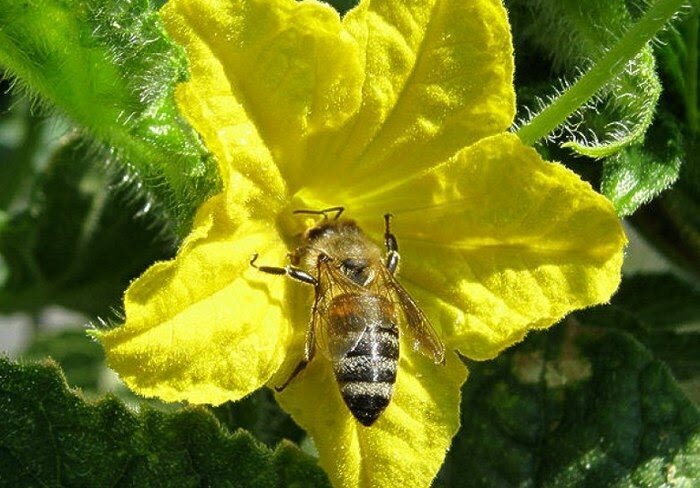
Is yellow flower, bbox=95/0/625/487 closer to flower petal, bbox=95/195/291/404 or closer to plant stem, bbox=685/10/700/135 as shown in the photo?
flower petal, bbox=95/195/291/404

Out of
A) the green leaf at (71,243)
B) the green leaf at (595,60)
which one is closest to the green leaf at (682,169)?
the green leaf at (595,60)

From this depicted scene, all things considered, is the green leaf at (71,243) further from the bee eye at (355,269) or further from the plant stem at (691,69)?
the plant stem at (691,69)

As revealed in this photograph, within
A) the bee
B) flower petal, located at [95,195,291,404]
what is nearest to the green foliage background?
flower petal, located at [95,195,291,404]

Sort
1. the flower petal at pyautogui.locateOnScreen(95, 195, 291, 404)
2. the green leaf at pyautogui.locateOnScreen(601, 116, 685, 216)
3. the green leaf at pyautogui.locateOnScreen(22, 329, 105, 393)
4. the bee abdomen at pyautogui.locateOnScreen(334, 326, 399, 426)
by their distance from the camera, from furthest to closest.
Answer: the green leaf at pyautogui.locateOnScreen(22, 329, 105, 393)
the green leaf at pyautogui.locateOnScreen(601, 116, 685, 216)
the bee abdomen at pyautogui.locateOnScreen(334, 326, 399, 426)
the flower petal at pyautogui.locateOnScreen(95, 195, 291, 404)

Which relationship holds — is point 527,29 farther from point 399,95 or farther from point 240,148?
point 240,148

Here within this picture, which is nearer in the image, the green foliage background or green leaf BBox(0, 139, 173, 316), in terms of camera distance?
the green foliage background

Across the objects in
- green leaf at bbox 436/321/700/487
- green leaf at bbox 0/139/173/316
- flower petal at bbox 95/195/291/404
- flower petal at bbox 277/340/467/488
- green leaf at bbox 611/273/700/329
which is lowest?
green leaf at bbox 0/139/173/316

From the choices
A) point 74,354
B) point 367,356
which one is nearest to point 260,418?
point 367,356

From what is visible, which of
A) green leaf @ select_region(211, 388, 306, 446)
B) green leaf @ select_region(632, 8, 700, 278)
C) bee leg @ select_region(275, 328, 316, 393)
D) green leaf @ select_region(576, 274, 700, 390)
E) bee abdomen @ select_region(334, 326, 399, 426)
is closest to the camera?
bee abdomen @ select_region(334, 326, 399, 426)
